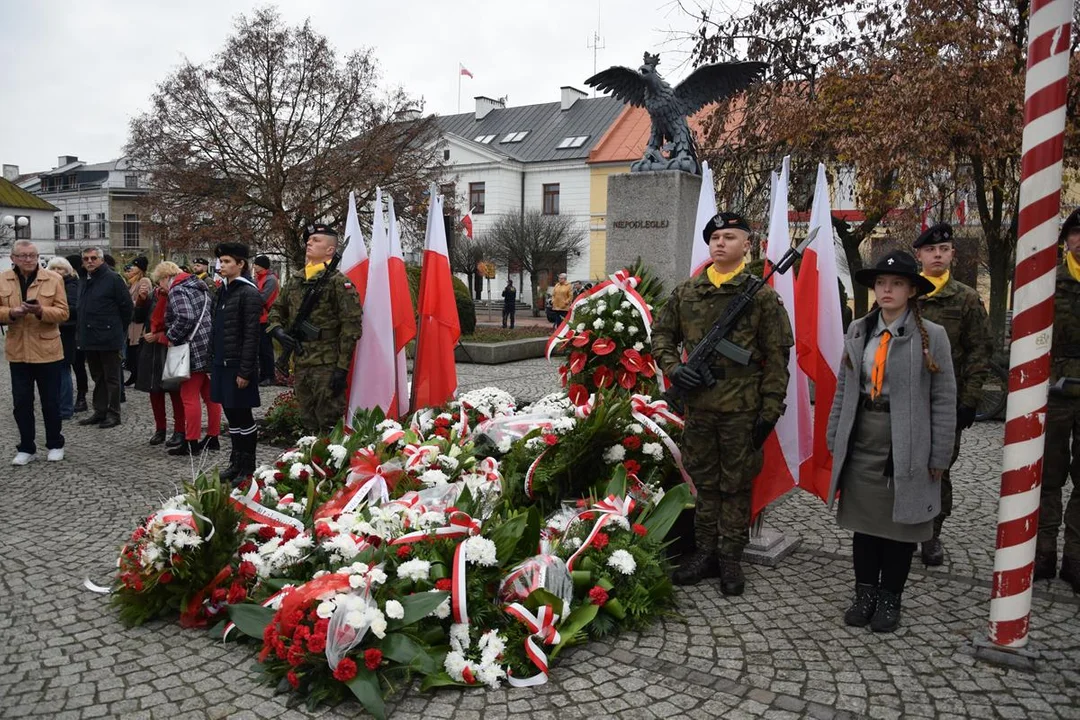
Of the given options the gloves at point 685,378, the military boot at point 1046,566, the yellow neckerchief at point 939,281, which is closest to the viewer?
the gloves at point 685,378

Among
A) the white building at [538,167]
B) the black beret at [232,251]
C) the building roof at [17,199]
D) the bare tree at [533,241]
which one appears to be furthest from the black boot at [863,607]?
the building roof at [17,199]

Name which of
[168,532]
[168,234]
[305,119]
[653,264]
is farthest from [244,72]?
[168,532]

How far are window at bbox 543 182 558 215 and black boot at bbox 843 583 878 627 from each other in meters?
42.4

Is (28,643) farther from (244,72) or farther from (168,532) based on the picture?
(244,72)

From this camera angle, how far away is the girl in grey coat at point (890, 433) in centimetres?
393

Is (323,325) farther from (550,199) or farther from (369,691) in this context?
(550,199)

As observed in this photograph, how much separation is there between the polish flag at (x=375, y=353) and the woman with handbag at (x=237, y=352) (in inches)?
32.8

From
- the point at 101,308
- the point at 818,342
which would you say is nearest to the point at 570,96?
the point at 101,308

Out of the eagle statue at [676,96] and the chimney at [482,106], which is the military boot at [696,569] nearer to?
the eagle statue at [676,96]

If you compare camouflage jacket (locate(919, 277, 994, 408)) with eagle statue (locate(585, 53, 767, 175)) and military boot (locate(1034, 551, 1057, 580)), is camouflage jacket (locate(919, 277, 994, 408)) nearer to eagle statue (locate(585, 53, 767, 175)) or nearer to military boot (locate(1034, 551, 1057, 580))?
military boot (locate(1034, 551, 1057, 580))

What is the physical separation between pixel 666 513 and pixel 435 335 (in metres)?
3.63

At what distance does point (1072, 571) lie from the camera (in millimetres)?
4680

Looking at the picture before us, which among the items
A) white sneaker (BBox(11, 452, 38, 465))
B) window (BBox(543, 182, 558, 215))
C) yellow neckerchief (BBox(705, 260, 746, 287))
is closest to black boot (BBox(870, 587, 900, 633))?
yellow neckerchief (BBox(705, 260, 746, 287))

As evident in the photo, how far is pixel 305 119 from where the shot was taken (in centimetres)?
2261
